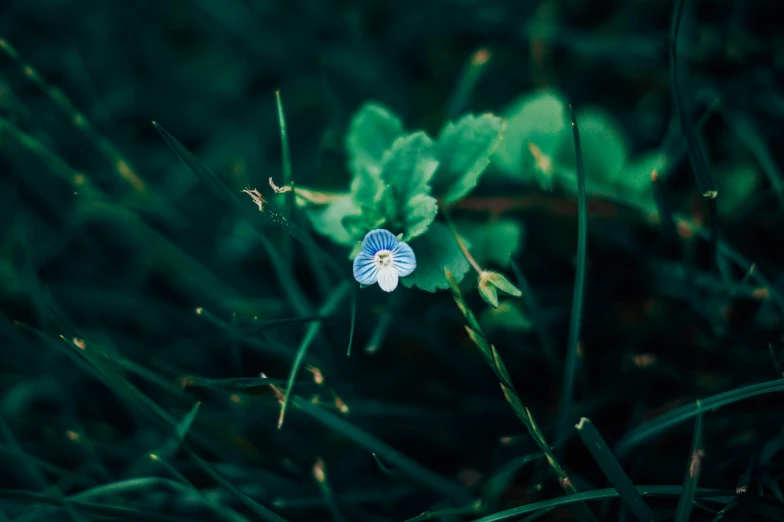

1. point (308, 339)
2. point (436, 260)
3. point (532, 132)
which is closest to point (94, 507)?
point (308, 339)

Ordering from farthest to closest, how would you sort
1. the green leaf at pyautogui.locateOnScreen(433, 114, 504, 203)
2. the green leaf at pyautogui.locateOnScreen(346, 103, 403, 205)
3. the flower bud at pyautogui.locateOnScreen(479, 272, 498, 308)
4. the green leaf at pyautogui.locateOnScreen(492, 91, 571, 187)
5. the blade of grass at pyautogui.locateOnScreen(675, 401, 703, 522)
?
the green leaf at pyautogui.locateOnScreen(492, 91, 571, 187)
the green leaf at pyautogui.locateOnScreen(346, 103, 403, 205)
the green leaf at pyautogui.locateOnScreen(433, 114, 504, 203)
the flower bud at pyautogui.locateOnScreen(479, 272, 498, 308)
the blade of grass at pyautogui.locateOnScreen(675, 401, 703, 522)

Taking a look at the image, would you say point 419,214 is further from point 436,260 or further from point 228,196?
point 228,196

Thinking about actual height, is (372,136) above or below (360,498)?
above

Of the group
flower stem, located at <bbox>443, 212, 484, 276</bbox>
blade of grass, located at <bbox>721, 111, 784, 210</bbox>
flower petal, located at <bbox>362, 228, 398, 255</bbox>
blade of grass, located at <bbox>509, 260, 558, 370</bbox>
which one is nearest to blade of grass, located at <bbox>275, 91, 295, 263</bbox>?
flower petal, located at <bbox>362, 228, 398, 255</bbox>

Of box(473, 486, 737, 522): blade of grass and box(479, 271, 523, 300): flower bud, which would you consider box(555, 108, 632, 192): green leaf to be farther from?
box(473, 486, 737, 522): blade of grass

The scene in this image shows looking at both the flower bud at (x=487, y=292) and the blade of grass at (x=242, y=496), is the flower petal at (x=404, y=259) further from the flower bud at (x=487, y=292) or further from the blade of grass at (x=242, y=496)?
the blade of grass at (x=242, y=496)
